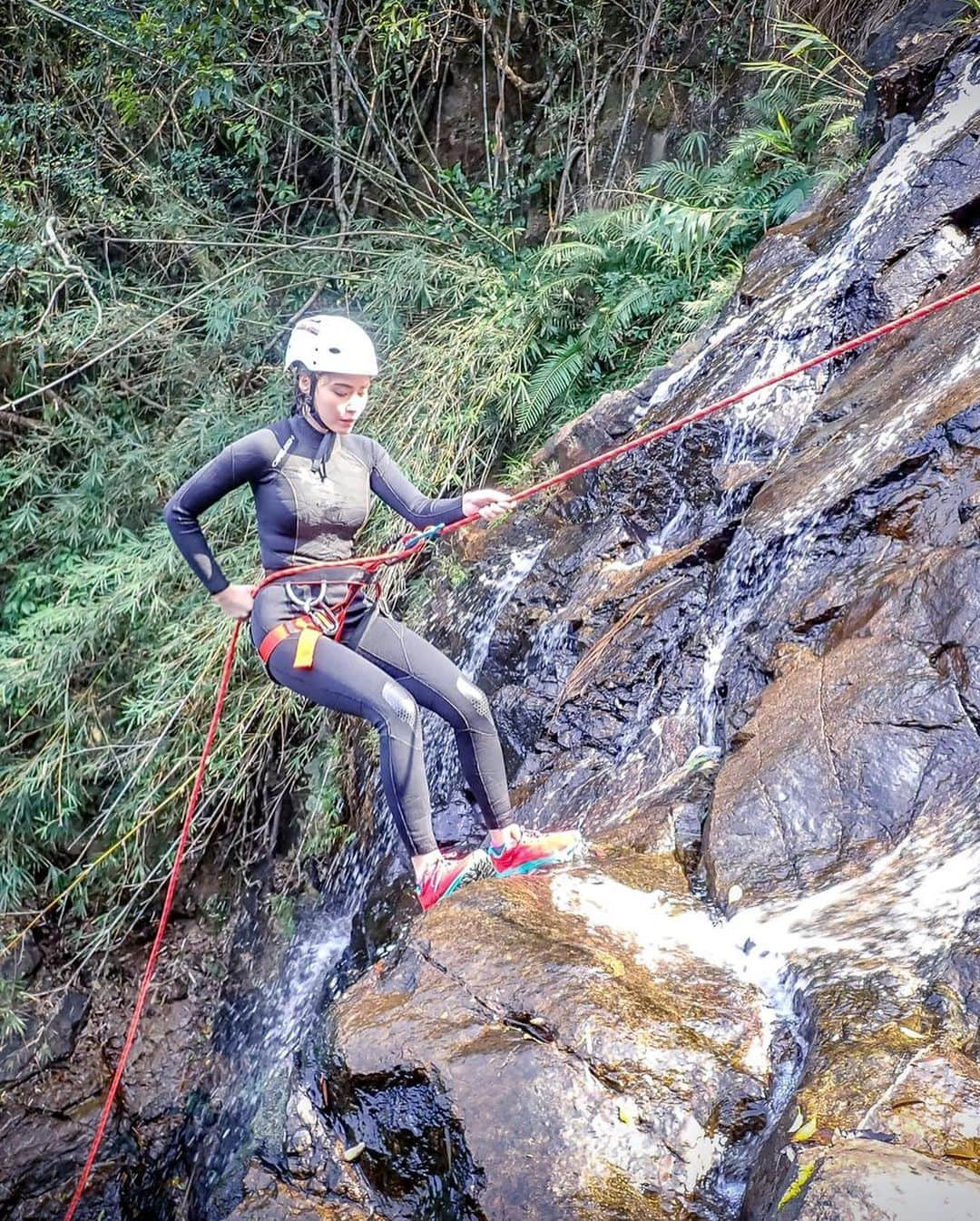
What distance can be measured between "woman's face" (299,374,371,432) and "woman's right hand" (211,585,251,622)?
590mm

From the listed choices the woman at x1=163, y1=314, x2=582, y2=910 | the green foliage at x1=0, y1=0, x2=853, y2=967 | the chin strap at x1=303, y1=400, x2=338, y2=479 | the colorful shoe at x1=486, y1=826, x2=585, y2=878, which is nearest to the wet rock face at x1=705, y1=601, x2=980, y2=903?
the colorful shoe at x1=486, y1=826, x2=585, y2=878

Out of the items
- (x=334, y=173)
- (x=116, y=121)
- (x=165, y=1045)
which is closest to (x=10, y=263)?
(x=116, y=121)

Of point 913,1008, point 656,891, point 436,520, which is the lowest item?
point 656,891

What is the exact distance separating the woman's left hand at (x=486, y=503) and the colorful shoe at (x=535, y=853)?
3.31 feet

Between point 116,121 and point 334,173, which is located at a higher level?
point 116,121

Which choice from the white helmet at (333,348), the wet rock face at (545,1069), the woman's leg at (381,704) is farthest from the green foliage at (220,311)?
the wet rock face at (545,1069)

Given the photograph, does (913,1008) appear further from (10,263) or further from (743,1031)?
(10,263)

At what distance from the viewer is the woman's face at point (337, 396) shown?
3.20 meters

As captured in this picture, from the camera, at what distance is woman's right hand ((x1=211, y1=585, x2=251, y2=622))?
337 cm

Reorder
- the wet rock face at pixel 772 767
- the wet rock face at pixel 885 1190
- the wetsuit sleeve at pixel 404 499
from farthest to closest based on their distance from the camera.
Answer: the wetsuit sleeve at pixel 404 499
the wet rock face at pixel 772 767
the wet rock face at pixel 885 1190

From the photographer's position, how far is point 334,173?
27.5 feet

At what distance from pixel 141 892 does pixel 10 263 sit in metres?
4.47

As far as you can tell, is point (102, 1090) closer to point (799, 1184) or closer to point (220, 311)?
point (220, 311)

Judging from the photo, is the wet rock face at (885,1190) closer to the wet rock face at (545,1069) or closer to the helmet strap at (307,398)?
the wet rock face at (545,1069)
